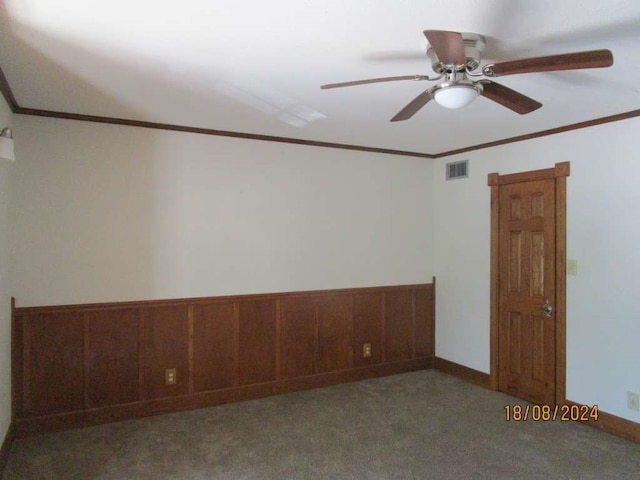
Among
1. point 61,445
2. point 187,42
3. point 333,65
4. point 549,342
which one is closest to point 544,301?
point 549,342

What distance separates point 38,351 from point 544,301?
419cm

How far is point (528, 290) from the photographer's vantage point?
3.95 meters

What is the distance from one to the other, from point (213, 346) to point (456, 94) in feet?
9.61

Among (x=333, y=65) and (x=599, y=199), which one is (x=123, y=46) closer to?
(x=333, y=65)

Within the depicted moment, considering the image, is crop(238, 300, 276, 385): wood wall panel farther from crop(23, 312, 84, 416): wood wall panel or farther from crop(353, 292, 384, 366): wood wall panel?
crop(23, 312, 84, 416): wood wall panel

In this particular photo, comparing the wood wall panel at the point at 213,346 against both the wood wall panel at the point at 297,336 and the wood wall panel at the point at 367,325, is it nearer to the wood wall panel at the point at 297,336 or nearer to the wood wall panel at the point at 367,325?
the wood wall panel at the point at 297,336

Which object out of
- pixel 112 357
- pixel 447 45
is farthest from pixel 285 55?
pixel 112 357

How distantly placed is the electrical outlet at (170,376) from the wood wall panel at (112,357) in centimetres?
22

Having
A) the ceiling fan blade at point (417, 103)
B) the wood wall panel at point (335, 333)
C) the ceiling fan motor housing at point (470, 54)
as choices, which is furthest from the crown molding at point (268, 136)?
the ceiling fan motor housing at point (470, 54)

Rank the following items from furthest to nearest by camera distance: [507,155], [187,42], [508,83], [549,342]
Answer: [507,155] → [549,342] → [508,83] → [187,42]

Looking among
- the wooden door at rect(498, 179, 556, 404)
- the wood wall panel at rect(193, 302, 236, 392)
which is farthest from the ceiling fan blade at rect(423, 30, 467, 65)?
the wood wall panel at rect(193, 302, 236, 392)

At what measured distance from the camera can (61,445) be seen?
307 cm

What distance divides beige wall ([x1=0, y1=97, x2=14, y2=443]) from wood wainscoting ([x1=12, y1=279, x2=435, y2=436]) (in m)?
0.18
